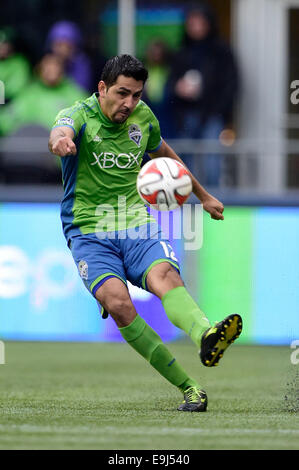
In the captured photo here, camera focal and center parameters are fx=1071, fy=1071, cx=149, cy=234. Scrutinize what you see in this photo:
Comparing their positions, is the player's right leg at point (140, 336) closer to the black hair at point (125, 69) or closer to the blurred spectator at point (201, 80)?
the black hair at point (125, 69)

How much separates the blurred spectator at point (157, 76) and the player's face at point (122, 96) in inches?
228

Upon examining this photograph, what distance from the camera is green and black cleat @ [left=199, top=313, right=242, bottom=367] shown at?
5.79m

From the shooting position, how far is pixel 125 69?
21.1 ft

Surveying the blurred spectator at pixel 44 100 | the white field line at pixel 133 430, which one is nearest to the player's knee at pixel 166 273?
the white field line at pixel 133 430

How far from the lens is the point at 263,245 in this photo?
37.7ft

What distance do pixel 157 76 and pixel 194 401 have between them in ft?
22.6

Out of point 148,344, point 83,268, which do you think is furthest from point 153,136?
point 148,344

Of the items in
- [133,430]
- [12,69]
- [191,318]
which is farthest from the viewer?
[12,69]

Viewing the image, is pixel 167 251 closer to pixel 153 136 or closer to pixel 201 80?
pixel 153 136

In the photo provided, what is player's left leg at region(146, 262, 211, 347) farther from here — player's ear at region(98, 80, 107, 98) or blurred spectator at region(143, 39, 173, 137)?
blurred spectator at region(143, 39, 173, 137)

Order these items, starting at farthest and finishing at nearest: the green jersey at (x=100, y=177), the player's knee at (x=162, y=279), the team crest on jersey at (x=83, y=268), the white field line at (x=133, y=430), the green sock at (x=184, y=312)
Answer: the green jersey at (x=100, y=177) < the team crest on jersey at (x=83, y=268) < the player's knee at (x=162, y=279) < the green sock at (x=184, y=312) < the white field line at (x=133, y=430)

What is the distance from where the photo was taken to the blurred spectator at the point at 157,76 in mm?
12414
